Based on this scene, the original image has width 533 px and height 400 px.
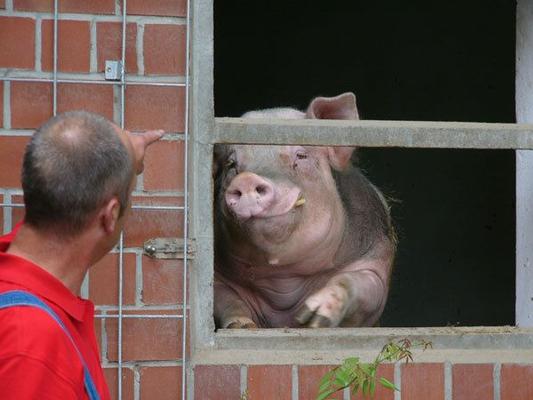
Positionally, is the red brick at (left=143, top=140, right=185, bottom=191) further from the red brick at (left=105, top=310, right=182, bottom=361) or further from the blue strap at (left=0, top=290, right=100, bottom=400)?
the blue strap at (left=0, top=290, right=100, bottom=400)

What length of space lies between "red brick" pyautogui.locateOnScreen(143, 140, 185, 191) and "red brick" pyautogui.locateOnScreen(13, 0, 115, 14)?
376mm

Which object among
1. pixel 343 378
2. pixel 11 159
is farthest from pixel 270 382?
pixel 11 159

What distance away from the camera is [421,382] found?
127 inches

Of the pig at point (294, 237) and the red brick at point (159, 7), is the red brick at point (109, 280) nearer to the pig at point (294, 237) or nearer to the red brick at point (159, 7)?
the red brick at point (159, 7)

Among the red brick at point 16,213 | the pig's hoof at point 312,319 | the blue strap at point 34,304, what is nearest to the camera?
the blue strap at point 34,304

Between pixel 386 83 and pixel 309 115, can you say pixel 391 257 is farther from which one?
pixel 386 83

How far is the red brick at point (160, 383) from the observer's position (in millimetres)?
3156

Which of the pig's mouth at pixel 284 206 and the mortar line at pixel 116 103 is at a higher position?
the mortar line at pixel 116 103

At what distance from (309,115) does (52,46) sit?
57.7 inches

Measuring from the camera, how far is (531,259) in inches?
152

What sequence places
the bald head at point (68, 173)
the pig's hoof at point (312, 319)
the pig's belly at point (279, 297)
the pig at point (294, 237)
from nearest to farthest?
1. the bald head at point (68, 173)
2. the pig's hoof at point (312, 319)
3. the pig at point (294, 237)
4. the pig's belly at point (279, 297)

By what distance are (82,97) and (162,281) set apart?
52 cm

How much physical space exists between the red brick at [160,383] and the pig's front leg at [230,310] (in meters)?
0.74

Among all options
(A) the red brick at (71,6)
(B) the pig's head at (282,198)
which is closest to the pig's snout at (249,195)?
(B) the pig's head at (282,198)
